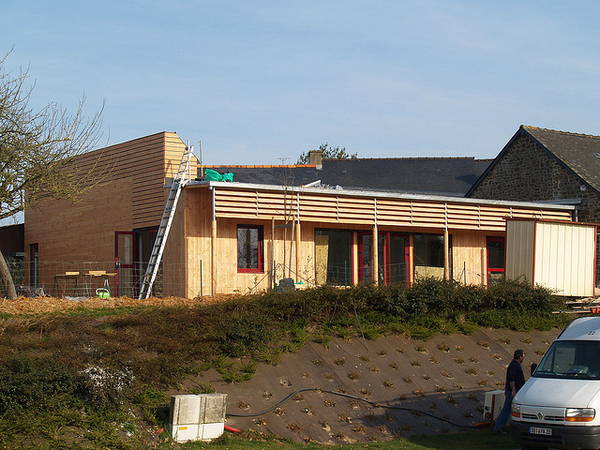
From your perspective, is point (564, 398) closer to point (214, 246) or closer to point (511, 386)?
point (511, 386)

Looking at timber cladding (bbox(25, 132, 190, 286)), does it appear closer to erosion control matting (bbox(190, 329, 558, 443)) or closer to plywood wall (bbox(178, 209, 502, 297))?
plywood wall (bbox(178, 209, 502, 297))

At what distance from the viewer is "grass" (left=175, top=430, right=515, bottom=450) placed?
42.9ft

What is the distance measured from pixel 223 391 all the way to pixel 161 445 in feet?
7.61

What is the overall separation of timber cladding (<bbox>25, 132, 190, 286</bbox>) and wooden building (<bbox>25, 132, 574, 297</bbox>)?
4 cm

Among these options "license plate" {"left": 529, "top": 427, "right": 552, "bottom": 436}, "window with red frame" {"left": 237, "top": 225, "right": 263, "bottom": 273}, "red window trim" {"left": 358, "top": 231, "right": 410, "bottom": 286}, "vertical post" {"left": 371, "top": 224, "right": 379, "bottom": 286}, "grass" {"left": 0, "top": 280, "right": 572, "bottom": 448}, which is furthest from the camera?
"red window trim" {"left": 358, "top": 231, "right": 410, "bottom": 286}

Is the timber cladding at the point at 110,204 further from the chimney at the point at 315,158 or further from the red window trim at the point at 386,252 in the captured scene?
the chimney at the point at 315,158

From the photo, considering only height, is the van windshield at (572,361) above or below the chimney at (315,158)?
below

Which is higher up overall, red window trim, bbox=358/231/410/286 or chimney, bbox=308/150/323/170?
chimney, bbox=308/150/323/170

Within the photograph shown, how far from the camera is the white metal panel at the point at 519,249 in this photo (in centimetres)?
2348

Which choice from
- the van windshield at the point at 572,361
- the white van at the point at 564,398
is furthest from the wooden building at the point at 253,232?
the white van at the point at 564,398

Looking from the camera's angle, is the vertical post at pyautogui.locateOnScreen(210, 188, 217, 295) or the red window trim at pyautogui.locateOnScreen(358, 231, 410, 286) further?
the red window trim at pyautogui.locateOnScreen(358, 231, 410, 286)

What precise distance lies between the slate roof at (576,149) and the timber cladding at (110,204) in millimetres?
14851

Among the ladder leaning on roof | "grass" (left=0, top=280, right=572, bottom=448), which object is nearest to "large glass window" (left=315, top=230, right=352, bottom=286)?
the ladder leaning on roof

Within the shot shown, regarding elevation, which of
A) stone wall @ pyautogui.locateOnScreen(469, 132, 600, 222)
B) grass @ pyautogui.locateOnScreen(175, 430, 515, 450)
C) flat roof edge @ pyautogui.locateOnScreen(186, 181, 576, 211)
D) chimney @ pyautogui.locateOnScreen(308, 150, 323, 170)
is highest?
chimney @ pyautogui.locateOnScreen(308, 150, 323, 170)
